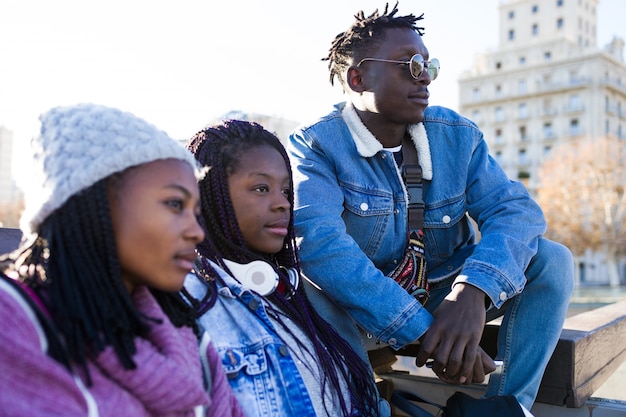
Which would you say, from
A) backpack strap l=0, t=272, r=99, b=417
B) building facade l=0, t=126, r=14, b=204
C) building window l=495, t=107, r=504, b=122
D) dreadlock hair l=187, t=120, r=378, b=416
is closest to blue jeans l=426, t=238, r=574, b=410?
dreadlock hair l=187, t=120, r=378, b=416

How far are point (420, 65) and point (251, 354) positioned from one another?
57.3 inches

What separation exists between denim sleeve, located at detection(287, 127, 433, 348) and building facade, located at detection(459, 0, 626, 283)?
148 feet

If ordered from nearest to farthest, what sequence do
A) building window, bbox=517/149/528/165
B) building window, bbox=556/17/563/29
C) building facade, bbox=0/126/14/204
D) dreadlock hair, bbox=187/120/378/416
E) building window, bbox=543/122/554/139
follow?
1. dreadlock hair, bbox=187/120/378/416
2. building window, bbox=543/122/554/139
3. building window, bbox=517/149/528/165
4. building window, bbox=556/17/563/29
5. building facade, bbox=0/126/14/204

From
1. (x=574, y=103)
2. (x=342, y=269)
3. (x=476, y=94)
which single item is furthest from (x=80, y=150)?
(x=476, y=94)

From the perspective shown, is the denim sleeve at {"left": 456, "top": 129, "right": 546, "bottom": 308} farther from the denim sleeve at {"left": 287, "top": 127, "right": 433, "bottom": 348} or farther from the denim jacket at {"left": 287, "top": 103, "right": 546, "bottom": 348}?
the denim sleeve at {"left": 287, "top": 127, "right": 433, "bottom": 348}

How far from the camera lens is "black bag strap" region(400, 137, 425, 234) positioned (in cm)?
258

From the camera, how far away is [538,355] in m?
2.25

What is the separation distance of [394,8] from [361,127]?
548mm

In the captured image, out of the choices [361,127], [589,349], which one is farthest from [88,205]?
[589,349]

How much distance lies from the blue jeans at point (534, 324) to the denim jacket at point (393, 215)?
93mm

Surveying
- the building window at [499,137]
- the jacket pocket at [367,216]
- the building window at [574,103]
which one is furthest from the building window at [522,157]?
the jacket pocket at [367,216]

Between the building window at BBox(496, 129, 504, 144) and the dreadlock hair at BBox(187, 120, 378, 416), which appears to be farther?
the building window at BBox(496, 129, 504, 144)

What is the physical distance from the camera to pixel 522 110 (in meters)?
49.0

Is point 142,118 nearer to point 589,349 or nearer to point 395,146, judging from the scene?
point 395,146
